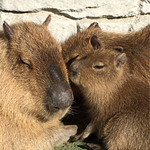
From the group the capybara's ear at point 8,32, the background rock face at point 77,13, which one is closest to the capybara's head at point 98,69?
the capybara's ear at point 8,32

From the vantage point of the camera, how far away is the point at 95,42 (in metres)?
3.70

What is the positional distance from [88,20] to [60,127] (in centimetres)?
173

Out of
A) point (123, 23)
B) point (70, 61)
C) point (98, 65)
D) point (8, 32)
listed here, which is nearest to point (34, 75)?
point (8, 32)

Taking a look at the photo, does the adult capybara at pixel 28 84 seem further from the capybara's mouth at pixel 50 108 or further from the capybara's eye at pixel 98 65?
the capybara's eye at pixel 98 65

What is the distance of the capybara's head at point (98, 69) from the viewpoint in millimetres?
3641

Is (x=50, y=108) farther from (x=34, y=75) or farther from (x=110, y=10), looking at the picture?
(x=110, y=10)

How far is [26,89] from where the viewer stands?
3295mm

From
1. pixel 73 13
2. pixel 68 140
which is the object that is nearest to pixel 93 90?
Answer: pixel 68 140

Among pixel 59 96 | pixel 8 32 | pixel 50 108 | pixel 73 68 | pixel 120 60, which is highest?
pixel 8 32

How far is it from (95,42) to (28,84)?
0.94 metres

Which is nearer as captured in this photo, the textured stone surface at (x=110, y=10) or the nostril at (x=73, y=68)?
the nostril at (x=73, y=68)

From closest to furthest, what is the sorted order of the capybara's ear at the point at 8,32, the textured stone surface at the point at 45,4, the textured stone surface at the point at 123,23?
the capybara's ear at the point at 8,32 → the textured stone surface at the point at 45,4 → the textured stone surface at the point at 123,23

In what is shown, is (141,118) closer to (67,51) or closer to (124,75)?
(124,75)

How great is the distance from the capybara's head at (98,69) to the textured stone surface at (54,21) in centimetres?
107
